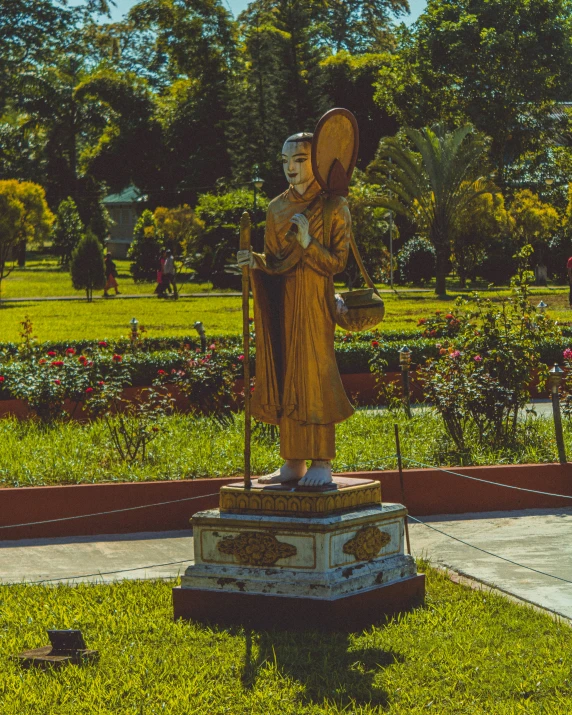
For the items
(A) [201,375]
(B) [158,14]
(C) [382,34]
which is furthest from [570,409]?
(C) [382,34]

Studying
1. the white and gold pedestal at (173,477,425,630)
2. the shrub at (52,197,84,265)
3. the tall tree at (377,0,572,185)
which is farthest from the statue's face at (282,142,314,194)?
the shrub at (52,197,84,265)

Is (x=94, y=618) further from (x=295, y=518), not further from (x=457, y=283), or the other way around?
(x=457, y=283)

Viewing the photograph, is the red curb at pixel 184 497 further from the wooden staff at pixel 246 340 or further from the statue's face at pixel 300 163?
the statue's face at pixel 300 163

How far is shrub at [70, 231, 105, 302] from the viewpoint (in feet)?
104

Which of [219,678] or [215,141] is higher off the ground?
[215,141]

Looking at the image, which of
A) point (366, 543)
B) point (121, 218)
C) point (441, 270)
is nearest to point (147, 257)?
point (441, 270)

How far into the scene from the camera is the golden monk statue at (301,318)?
251 inches

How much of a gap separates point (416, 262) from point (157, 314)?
588 inches

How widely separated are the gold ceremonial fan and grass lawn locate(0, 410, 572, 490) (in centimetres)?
321

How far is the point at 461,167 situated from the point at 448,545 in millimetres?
26499

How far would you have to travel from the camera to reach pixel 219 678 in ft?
A: 17.2

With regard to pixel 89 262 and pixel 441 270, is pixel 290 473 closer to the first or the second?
pixel 441 270

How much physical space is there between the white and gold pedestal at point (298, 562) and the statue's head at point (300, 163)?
1.66 meters

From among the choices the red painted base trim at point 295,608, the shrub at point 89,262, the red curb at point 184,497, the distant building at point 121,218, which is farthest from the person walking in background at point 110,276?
the red painted base trim at point 295,608
